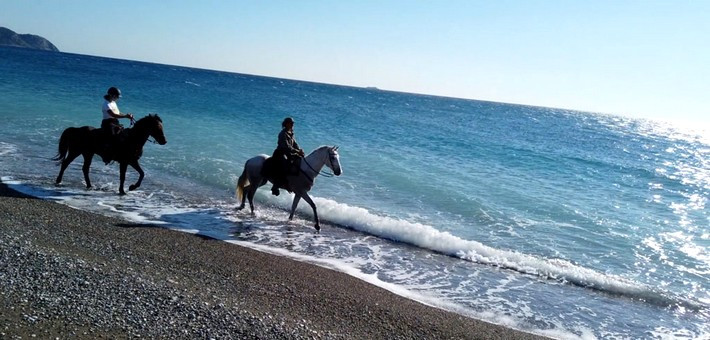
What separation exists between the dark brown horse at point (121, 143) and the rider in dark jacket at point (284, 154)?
278cm

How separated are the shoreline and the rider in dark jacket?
9.96ft

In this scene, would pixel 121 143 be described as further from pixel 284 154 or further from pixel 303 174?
pixel 303 174

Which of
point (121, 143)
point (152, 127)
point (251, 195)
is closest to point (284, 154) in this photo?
point (251, 195)

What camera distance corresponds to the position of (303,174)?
12516 mm

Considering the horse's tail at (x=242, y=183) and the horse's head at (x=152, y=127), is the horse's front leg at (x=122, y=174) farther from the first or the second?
the horse's tail at (x=242, y=183)

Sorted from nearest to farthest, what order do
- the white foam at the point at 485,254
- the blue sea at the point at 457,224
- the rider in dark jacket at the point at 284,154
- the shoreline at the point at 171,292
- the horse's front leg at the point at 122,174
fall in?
the shoreline at the point at 171,292 → the blue sea at the point at 457,224 → the white foam at the point at 485,254 → the rider in dark jacket at the point at 284,154 → the horse's front leg at the point at 122,174

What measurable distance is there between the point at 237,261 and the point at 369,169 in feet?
46.5

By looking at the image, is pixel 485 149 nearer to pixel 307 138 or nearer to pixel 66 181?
pixel 307 138

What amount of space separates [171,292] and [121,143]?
760 centimetres

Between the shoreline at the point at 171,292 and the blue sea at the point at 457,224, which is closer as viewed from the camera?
the shoreline at the point at 171,292

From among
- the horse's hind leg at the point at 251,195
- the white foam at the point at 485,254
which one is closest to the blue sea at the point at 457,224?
the white foam at the point at 485,254

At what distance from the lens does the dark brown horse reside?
12.7 m

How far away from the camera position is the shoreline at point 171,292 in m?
5.54

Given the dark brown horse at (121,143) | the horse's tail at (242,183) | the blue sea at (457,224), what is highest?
the dark brown horse at (121,143)
